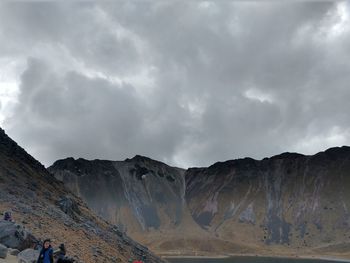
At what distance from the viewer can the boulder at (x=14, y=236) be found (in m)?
22.1

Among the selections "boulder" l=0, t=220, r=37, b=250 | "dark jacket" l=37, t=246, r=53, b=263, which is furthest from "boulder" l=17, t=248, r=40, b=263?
"dark jacket" l=37, t=246, r=53, b=263

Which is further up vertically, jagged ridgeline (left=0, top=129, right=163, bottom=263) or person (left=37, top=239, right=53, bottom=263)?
jagged ridgeline (left=0, top=129, right=163, bottom=263)

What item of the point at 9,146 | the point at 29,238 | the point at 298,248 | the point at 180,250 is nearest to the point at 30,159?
the point at 9,146

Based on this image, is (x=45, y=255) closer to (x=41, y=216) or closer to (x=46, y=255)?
(x=46, y=255)

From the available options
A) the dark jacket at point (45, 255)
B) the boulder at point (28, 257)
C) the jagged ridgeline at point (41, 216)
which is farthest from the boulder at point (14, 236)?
the dark jacket at point (45, 255)

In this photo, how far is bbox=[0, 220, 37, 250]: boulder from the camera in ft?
72.6

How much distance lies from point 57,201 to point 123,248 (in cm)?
940

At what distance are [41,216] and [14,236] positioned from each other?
1136cm

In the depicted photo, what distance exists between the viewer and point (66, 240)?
30250 millimetres

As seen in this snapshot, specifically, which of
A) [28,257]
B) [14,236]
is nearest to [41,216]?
[14,236]

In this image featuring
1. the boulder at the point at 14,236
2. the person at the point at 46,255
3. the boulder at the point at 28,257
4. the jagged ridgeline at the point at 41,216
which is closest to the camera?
the person at the point at 46,255

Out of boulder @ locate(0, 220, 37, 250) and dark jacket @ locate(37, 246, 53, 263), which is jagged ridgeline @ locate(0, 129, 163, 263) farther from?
dark jacket @ locate(37, 246, 53, 263)

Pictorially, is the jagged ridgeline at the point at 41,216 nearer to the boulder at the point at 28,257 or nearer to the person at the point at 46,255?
the boulder at the point at 28,257

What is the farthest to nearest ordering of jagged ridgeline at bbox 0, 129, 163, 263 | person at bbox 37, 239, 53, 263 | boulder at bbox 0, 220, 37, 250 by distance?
jagged ridgeline at bbox 0, 129, 163, 263 → boulder at bbox 0, 220, 37, 250 → person at bbox 37, 239, 53, 263
